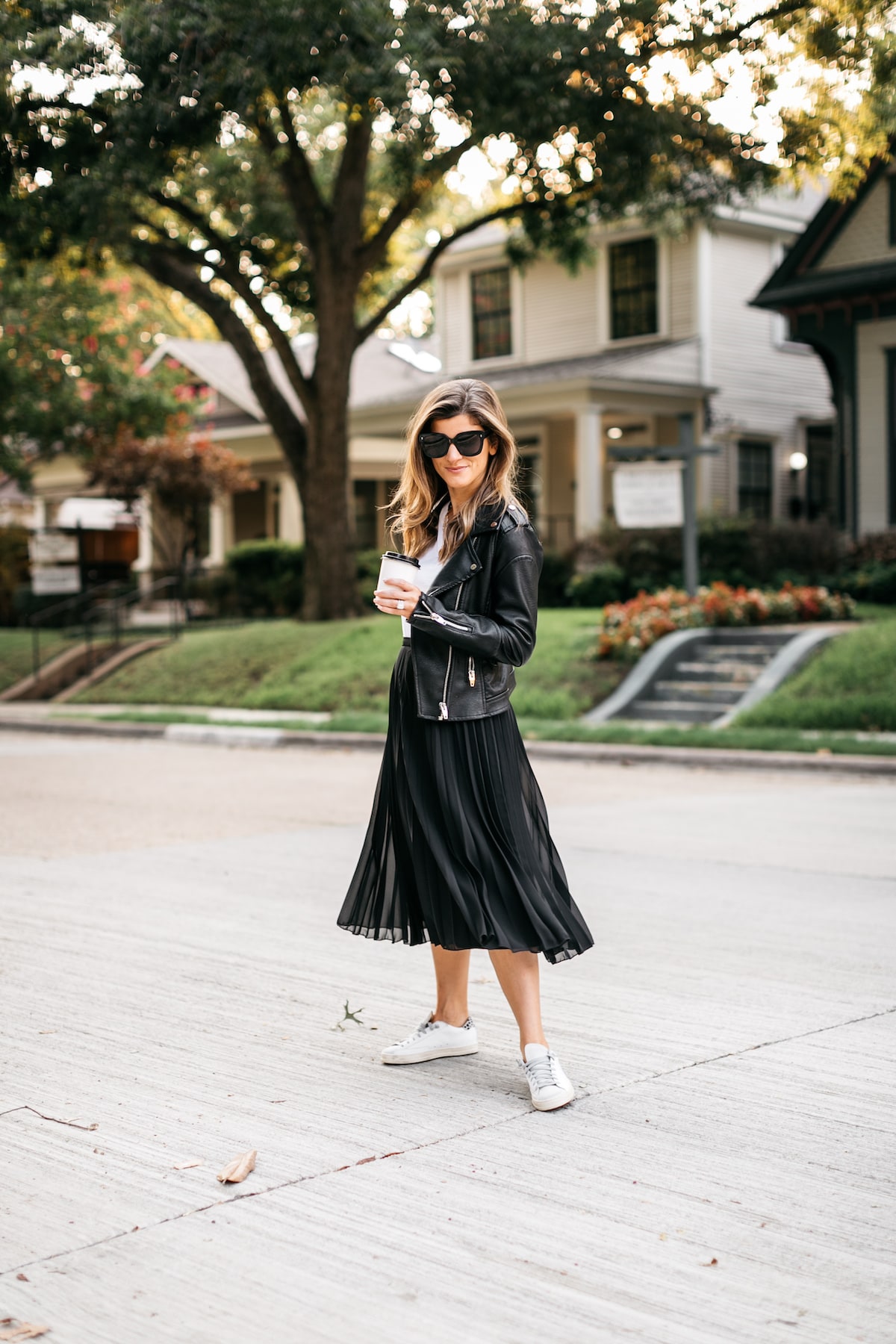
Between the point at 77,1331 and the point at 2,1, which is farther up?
the point at 2,1

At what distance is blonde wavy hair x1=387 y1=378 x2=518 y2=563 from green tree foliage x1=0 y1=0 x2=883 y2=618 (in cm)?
1213

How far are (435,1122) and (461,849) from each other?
746 millimetres

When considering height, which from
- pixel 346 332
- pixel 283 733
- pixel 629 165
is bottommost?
pixel 283 733

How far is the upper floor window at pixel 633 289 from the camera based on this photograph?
28.9 metres

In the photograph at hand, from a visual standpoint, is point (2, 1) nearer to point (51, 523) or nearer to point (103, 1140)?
point (103, 1140)

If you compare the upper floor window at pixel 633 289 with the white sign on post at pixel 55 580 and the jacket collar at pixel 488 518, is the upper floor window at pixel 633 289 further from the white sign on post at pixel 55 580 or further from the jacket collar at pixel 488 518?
the jacket collar at pixel 488 518

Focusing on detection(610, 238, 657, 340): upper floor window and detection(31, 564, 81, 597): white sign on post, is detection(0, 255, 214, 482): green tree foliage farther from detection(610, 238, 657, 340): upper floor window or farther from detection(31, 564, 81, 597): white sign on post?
detection(610, 238, 657, 340): upper floor window

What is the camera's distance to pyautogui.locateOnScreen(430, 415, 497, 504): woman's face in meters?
4.16

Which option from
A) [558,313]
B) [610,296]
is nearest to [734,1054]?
[610,296]

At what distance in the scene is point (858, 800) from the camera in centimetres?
1080

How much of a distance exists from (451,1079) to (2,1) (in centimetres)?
1552

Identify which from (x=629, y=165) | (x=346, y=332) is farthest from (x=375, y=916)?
(x=346, y=332)

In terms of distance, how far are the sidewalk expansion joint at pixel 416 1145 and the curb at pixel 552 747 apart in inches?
301

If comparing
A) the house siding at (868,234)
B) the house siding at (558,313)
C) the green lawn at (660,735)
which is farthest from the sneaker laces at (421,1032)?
the house siding at (558,313)
